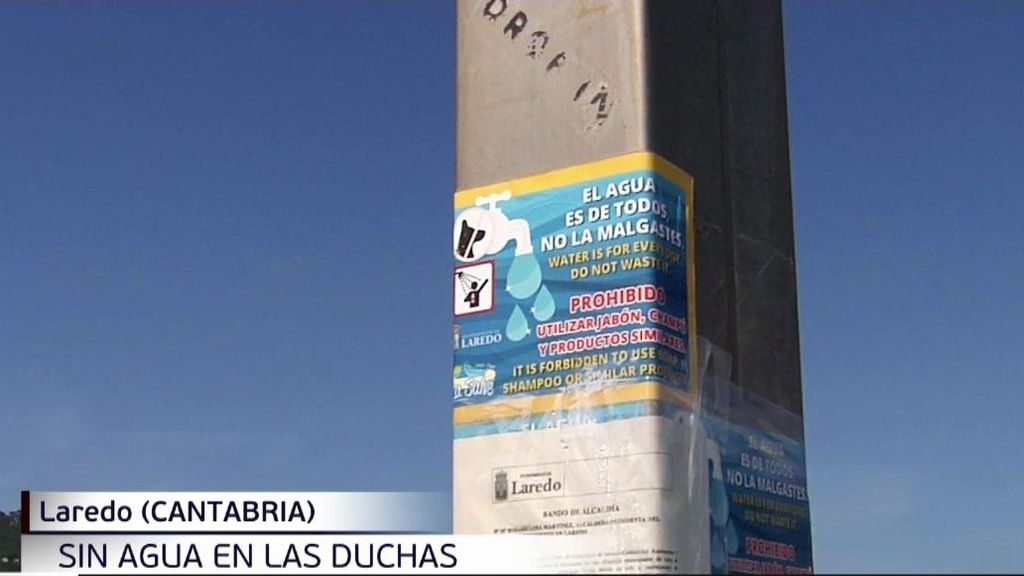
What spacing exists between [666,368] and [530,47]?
2474 millimetres

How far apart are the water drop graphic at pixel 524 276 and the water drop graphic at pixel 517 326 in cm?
11

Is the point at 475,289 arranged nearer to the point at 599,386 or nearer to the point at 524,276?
the point at 524,276

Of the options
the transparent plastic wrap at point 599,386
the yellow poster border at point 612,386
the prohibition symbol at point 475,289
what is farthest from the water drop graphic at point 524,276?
the yellow poster border at point 612,386

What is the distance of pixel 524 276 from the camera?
10.2 m

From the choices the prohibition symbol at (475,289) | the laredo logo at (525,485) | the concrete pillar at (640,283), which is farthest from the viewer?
the prohibition symbol at (475,289)

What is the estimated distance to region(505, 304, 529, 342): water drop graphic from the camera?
10.1m

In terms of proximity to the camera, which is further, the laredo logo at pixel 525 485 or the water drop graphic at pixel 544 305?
the water drop graphic at pixel 544 305

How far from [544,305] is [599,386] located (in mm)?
661

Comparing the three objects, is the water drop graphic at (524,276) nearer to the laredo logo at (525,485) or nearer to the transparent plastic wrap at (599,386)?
the transparent plastic wrap at (599,386)

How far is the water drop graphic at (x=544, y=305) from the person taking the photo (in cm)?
1002

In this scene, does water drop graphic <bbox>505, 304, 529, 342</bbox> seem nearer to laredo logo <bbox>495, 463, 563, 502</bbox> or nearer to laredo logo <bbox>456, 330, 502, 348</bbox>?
laredo logo <bbox>456, 330, 502, 348</bbox>

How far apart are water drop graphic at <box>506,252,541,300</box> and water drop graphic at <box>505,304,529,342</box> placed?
0.11m

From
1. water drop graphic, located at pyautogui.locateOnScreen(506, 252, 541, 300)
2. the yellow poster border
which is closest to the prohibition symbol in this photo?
water drop graphic, located at pyautogui.locateOnScreen(506, 252, 541, 300)

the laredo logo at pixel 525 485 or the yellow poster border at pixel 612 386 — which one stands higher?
the yellow poster border at pixel 612 386
